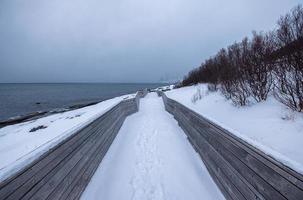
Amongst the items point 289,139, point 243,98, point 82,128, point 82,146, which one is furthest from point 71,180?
point 243,98

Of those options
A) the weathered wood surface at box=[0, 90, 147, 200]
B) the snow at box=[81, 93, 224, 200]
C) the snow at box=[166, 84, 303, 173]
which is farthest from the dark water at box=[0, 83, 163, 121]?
the snow at box=[166, 84, 303, 173]

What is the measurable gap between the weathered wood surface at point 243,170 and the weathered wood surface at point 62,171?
8.47ft

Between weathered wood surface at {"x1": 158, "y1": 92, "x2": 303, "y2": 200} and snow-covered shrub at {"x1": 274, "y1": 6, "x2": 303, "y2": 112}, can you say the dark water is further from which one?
snow-covered shrub at {"x1": 274, "y1": 6, "x2": 303, "y2": 112}

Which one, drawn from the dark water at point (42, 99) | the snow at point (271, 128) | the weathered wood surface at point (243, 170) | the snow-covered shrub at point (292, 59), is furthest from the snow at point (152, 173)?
the dark water at point (42, 99)

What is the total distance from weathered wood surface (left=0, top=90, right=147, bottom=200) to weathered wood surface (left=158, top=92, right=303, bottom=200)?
2.58 m

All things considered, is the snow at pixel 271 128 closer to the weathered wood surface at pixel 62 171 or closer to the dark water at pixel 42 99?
the weathered wood surface at pixel 62 171

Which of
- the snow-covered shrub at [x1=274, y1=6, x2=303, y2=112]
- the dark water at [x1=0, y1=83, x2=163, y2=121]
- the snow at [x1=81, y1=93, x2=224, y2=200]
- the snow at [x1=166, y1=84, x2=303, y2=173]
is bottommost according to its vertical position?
the dark water at [x1=0, y1=83, x2=163, y2=121]

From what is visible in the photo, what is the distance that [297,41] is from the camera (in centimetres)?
459

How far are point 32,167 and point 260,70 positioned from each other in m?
7.24

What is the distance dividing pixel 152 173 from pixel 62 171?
2.08 meters

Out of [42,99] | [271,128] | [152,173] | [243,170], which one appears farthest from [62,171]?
[42,99]

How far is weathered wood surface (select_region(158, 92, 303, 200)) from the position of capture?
1.72 metres

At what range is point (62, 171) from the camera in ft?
8.79

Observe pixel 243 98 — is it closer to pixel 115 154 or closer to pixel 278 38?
pixel 278 38
